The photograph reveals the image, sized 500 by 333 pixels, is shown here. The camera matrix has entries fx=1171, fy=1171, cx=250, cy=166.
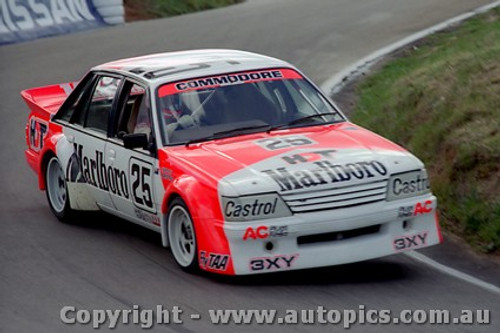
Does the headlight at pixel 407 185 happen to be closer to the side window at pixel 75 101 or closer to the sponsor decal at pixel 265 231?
the sponsor decal at pixel 265 231

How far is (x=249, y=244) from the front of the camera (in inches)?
313

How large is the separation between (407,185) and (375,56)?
9272mm

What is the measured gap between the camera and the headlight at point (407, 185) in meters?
8.28

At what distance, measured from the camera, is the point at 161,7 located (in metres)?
27.6

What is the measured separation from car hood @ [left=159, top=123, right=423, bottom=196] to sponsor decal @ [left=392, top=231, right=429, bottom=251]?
0.46 metres

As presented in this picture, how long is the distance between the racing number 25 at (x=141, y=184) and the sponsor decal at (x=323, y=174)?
1.28 m

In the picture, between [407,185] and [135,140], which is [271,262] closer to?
[407,185]

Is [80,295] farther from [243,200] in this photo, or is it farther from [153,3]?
[153,3]

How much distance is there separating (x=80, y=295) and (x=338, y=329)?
78.4 inches

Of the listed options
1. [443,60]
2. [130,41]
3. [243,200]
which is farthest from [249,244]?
[130,41]

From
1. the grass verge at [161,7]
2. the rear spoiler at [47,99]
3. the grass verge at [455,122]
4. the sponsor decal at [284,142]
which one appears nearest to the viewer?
the sponsor decal at [284,142]

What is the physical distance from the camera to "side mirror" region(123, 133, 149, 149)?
9.05 meters

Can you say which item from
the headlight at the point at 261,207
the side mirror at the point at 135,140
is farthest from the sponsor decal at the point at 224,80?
the headlight at the point at 261,207

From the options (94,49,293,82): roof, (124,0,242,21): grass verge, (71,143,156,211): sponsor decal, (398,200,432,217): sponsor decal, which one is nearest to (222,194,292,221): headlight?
(398,200,432,217): sponsor decal
